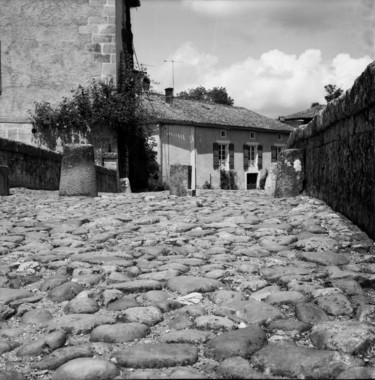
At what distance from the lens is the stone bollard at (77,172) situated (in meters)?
10.1

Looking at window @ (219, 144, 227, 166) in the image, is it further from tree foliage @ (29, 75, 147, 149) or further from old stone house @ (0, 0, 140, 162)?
old stone house @ (0, 0, 140, 162)

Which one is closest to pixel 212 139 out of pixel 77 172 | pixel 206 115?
pixel 206 115

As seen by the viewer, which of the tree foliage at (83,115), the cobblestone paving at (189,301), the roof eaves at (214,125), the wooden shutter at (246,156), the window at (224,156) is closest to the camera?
the cobblestone paving at (189,301)

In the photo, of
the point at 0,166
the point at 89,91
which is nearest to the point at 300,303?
the point at 0,166

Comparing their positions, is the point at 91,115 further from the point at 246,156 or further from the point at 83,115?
the point at 246,156

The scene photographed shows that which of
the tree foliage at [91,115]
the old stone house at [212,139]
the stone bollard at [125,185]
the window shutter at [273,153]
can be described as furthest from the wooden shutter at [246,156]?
the stone bollard at [125,185]

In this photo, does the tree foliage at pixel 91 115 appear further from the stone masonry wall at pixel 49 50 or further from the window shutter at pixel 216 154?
the window shutter at pixel 216 154

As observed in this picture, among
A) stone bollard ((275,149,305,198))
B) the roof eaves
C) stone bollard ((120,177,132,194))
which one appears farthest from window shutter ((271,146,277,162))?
stone bollard ((275,149,305,198))

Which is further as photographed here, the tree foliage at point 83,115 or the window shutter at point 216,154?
the window shutter at point 216,154

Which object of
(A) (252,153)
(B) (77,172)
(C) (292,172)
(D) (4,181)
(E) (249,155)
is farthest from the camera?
(A) (252,153)

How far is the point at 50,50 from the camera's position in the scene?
17.4 metres

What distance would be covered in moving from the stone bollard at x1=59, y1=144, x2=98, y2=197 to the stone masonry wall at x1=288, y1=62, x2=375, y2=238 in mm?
4567

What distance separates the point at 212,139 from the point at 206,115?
5.76ft

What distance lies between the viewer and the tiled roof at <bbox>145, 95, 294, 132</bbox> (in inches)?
1218
